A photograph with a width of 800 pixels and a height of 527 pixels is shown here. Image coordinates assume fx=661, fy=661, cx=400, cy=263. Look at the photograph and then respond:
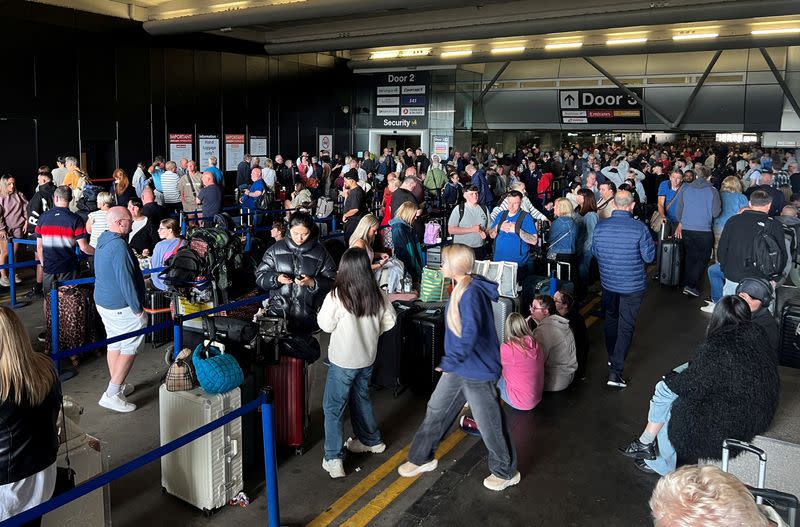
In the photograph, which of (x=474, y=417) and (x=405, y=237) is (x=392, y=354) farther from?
(x=405, y=237)

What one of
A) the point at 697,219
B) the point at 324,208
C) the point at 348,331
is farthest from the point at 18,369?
the point at 324,208

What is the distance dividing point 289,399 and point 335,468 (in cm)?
68

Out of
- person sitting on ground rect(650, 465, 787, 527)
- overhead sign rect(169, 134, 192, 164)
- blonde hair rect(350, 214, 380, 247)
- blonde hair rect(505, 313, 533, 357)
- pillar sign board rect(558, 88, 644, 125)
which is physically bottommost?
blonde hair rect(505, 313, 533, 357)

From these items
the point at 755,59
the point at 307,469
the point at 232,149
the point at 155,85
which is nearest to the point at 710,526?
the point at 307,469

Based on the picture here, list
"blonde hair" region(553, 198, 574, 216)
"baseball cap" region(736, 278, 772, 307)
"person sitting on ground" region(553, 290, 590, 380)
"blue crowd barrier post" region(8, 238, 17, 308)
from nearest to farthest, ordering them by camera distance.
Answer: "baseball cap" region(736, 278, 772, 307)
"person sitting on ground" region(553, 290, 590, 380)
"blonde hair" region(553, 198, 574, 216)
"blue crowd barrier post" region(8, 238, 17, 308)

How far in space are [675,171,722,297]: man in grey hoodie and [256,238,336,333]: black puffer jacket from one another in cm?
677

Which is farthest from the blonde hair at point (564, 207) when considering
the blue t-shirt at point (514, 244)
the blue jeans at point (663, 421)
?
the blue jeans at point (663, 421)

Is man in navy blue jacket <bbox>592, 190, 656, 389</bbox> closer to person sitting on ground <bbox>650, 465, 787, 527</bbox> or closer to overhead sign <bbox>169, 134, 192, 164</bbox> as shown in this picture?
person sitting on ground <bbox>650, 465, 787, 527</bbox>

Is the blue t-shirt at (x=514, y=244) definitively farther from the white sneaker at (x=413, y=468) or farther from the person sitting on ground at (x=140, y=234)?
the person sitting on ground at (x=140, y=234)

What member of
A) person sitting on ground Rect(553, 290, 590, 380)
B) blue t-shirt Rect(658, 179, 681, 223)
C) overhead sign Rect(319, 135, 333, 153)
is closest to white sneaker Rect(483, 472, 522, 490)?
person sitting on ground Rect(553, 290, 590, 380)

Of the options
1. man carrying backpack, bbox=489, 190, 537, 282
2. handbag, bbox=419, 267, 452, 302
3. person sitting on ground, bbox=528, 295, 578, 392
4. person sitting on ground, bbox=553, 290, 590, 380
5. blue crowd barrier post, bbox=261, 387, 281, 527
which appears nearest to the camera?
blue crowd barrier post, bbox=261, 387, 281, 527

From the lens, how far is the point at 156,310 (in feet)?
26.8

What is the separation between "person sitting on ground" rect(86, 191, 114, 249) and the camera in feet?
26.5

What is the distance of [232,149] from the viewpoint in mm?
23250
